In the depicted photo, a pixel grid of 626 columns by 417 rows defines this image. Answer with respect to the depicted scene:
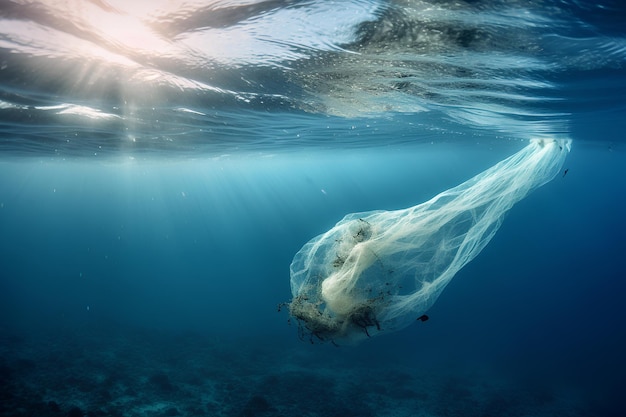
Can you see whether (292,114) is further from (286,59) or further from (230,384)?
(230,384)

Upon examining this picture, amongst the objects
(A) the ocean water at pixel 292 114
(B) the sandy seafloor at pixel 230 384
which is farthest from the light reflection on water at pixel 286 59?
(B) the sandy seafloor at pixel 230 384

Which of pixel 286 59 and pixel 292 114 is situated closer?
pixel 286 59

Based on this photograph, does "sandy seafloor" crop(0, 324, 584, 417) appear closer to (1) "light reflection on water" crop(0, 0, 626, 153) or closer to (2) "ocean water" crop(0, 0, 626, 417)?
(2) "ocean water" crop(0, 0, 626, 417)

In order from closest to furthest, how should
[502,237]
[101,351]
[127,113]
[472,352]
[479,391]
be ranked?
[127,113], [479,391], [101,351], [472,352], [502,237]

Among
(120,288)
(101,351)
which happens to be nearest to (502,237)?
(120,288)

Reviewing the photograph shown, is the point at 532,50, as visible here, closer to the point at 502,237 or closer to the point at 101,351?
the point at 101,351

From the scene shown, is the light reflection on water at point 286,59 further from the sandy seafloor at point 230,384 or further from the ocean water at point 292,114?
the sandy seafloor at point 230,384

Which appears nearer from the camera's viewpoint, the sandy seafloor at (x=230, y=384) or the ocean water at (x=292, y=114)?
the ocean water at (x=292, y=114)

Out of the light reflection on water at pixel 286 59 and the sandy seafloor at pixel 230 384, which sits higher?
the light reflection on water at pixel 286 59

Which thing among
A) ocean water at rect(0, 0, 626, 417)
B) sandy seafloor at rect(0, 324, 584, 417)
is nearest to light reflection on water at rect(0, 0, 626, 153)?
ocean water at rect(0, 0, 626, 417)

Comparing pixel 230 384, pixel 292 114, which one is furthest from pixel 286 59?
pixel 230 384

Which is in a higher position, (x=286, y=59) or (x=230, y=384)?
(x=286, y=59)

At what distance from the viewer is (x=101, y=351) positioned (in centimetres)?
2212

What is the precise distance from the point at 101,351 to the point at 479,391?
896 inches
